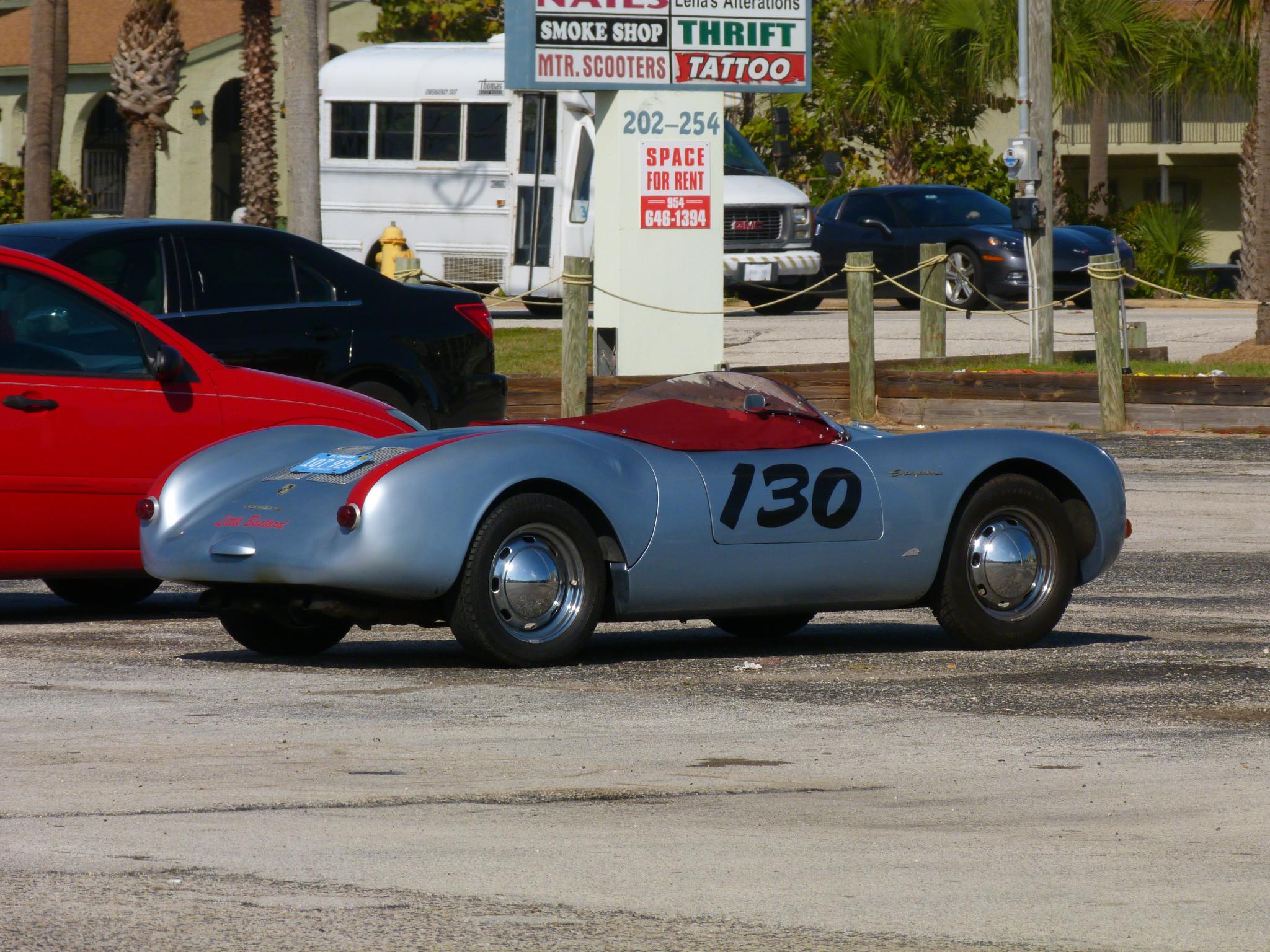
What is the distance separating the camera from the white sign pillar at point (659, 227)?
20172 millimetres

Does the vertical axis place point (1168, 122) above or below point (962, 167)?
above

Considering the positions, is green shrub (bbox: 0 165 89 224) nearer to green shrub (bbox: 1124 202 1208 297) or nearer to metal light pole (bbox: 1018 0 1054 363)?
green shrub (bbox: 1124 202 1208 297)

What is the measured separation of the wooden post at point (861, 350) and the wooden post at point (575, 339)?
7.26 feet

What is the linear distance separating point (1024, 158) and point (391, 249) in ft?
28.8

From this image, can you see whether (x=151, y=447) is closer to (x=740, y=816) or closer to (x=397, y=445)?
(x=397, y=445)

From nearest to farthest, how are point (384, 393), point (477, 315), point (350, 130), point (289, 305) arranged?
point (289, 305), point (384, 393), point (477, 315), point (350, 130)

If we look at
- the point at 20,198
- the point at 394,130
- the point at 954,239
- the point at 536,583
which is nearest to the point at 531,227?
the point at 394,130

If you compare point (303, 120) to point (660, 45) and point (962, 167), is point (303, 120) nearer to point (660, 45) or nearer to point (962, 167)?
point (660, 45)

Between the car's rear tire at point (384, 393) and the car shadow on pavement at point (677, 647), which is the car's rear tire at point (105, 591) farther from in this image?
the car's rear tire at point (384, 393)

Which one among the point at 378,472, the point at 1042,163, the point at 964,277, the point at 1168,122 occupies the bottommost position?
the point at 378,472

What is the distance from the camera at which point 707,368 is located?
20875mm

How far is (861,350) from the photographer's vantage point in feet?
60.8

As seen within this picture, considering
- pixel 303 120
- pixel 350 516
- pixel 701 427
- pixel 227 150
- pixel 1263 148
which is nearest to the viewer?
pixel 350 516

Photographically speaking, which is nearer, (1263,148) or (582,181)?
(1263,148)
